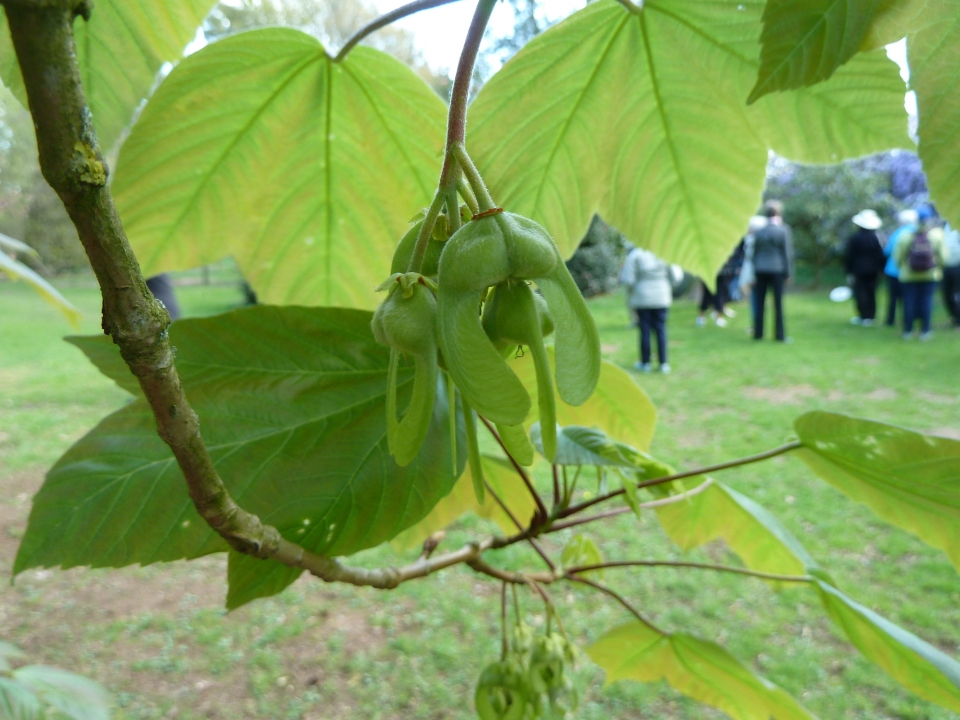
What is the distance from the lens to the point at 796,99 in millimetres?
440

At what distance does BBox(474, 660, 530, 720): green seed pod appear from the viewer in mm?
489

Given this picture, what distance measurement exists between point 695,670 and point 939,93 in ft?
1.65

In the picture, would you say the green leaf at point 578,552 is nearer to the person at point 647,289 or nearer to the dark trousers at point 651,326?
the person at point 647,289

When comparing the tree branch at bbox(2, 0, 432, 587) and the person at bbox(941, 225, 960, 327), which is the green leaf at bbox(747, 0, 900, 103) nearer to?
the tree branch at bbox(2, 0, 432, 587)

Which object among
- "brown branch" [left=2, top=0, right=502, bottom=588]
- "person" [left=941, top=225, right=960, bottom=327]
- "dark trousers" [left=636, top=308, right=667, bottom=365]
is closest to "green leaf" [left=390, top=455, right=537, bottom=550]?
A: "brown branch" [left=2, top=0, right=502, bottom=588]

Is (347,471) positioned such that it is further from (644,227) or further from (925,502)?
(925,502)

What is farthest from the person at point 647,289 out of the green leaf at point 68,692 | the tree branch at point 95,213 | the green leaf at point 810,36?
the tree branch at point 95,213

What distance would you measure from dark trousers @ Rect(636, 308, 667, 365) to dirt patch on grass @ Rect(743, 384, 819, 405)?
0.56 m

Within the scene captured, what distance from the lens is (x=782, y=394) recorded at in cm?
394

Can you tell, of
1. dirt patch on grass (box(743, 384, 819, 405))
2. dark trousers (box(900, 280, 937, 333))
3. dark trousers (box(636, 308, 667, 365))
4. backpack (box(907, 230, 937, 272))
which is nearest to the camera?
dirt patch on grass (box(743, 384, 819, 405))

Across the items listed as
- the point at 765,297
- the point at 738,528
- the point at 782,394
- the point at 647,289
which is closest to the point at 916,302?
the point at 765,297

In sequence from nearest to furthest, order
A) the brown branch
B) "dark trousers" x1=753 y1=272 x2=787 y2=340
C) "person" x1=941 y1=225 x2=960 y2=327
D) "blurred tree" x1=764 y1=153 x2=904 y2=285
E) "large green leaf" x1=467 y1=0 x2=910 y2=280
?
the brown branch → "large green leaf" x1=467 y1=0 x2=910 y2=280 → "person" x1=941 y1=225 x2=960 y2=327 → "dark trousers" x1=753 y1=272 x2=787 y2=340 → "blurred tree" x1=764 y1=153 x2=904 y2=285

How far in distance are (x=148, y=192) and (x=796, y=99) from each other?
438mm

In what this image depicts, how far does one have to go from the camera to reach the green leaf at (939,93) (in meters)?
0.28
